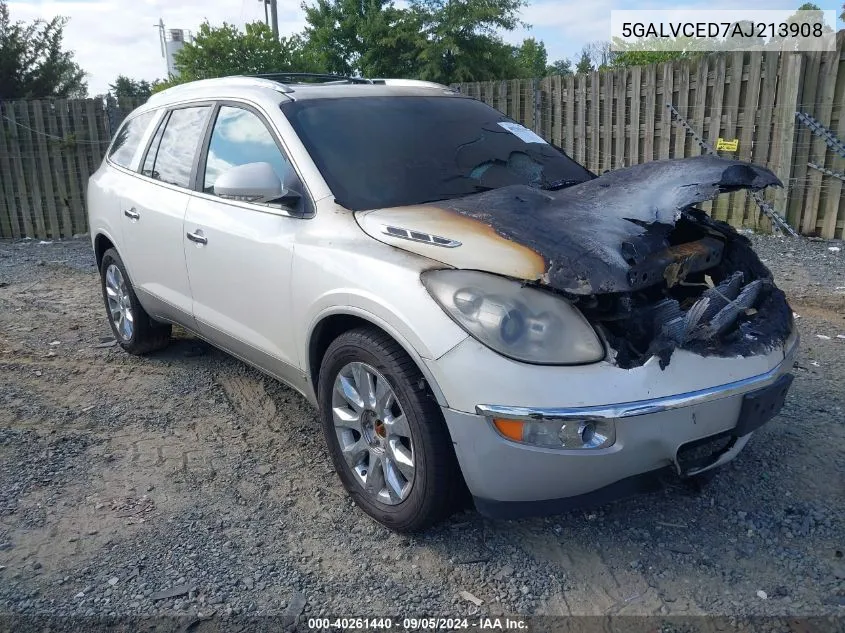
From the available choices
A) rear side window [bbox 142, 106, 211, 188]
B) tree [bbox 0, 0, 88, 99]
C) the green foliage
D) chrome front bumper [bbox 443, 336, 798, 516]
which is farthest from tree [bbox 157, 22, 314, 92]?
the green foliage

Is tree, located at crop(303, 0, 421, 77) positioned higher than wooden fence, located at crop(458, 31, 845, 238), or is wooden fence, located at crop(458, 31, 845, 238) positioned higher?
tree, located at crop(303, 0, 421, 77)

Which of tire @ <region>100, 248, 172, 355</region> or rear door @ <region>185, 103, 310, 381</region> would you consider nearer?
rear door @ <region>185, 103, 310, 381</region>

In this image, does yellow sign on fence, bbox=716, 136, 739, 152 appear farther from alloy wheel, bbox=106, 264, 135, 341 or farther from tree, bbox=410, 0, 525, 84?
tree, bbox=410, 0, 525, 84

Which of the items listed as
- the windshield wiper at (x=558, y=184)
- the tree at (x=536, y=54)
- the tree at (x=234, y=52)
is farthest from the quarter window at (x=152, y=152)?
the tree at (x=536, y=54)

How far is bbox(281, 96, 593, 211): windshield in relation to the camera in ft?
11.1

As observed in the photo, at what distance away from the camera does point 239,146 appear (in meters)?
3.83

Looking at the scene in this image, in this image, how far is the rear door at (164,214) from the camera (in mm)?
4184

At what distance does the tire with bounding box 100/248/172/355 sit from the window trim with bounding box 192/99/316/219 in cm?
136

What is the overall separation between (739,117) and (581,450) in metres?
7.33

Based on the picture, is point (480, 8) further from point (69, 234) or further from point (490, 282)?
point (490, 282)

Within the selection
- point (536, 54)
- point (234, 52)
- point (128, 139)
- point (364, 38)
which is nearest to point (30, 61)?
point (234, 52)

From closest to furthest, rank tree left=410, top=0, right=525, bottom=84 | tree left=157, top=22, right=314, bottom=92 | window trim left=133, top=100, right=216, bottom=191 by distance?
window trim left=133, top=100, right=216, bottom=191 → tree left=157, top=22, right=314, bottom=92 → tree left=410, top=0, right=525, bottom=84

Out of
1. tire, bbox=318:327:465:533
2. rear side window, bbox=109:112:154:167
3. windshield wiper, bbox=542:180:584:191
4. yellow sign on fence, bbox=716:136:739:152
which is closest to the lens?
tire, bbox=318:327:465:533

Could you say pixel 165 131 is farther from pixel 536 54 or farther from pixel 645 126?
pixel 536 54
